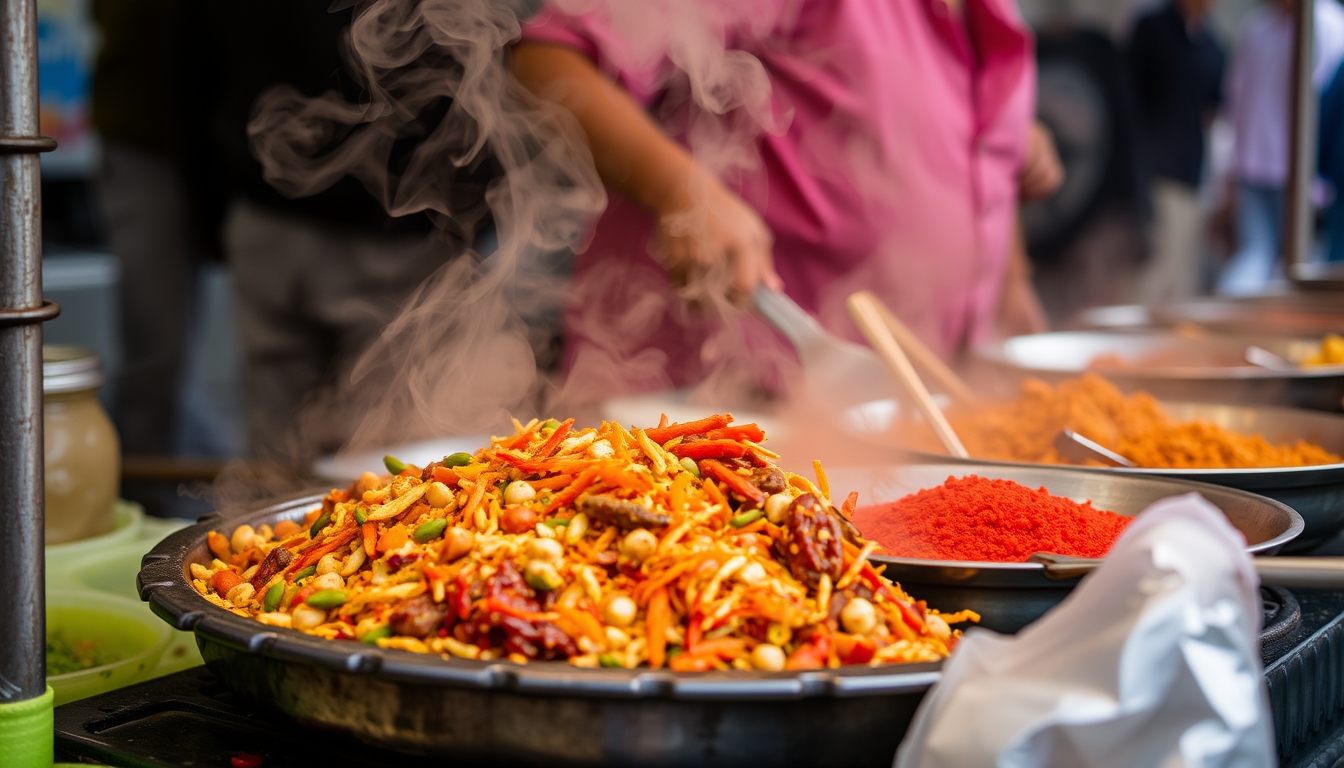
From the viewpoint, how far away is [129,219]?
3664 mm

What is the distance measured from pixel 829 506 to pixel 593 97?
→ 127 centimetres

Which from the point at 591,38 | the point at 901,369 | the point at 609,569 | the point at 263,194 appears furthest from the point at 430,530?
the point at 263,194

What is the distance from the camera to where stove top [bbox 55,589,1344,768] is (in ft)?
2.49

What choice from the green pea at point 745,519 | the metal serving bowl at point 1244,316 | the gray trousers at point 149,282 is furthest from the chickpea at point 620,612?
the gray trousers at point 149,282

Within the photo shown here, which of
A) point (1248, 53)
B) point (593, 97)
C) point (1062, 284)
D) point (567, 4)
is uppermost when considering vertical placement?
point (1248, 53)

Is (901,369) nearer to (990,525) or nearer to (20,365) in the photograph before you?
(990,525)

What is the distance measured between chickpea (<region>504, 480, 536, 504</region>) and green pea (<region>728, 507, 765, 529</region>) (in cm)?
15

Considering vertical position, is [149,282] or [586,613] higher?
[586,613]

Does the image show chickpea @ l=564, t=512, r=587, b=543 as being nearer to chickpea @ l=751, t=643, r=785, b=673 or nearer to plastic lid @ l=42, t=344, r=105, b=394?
chickpea @ l=751, t=643, r=785, b=673

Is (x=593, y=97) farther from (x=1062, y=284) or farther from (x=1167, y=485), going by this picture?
(x=1062, y=284)

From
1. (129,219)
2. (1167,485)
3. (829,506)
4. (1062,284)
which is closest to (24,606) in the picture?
(829,506)

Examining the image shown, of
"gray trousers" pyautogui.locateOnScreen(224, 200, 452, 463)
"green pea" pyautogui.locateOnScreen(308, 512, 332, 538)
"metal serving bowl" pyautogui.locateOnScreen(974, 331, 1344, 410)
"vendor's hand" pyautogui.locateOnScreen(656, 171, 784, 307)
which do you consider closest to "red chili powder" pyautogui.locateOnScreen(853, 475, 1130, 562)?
"green pea" pyautogui.locateOnScreen(308, 512, 332, 538)

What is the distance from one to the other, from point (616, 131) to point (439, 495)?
1205 millimetres

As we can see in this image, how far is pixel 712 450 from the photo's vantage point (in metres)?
0.88
